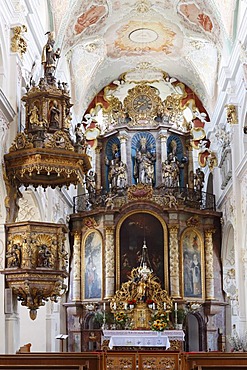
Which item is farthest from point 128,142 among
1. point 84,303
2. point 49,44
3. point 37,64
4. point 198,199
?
point 49,44

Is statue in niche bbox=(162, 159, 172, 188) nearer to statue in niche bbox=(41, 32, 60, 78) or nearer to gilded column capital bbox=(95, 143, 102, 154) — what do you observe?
gilded column capital bbox=(95, 143, 102, 154)

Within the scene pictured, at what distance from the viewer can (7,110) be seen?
14.1 metres

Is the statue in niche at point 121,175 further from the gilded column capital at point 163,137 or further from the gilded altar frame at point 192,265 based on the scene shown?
the gilded altar frame at point 192,265

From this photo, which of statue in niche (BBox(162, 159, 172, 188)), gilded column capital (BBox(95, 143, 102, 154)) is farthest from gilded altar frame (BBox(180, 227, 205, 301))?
gilded column capital (BBox(95, 143, 102, 154))

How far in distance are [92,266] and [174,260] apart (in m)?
2.89

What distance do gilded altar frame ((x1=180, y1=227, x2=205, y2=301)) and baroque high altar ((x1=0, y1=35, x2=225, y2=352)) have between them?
3 centimetres

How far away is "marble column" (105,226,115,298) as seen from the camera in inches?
894

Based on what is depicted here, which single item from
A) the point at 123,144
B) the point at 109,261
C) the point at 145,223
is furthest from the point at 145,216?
the point at 123,144

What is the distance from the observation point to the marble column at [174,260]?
2259cm

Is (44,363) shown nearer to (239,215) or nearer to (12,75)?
(12,75)

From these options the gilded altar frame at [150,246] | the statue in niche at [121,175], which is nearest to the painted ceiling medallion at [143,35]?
the statue in niche at [121,175]

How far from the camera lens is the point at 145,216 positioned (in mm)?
23547

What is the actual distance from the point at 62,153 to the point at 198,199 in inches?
449

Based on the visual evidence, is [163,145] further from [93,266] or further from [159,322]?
[159,322]
